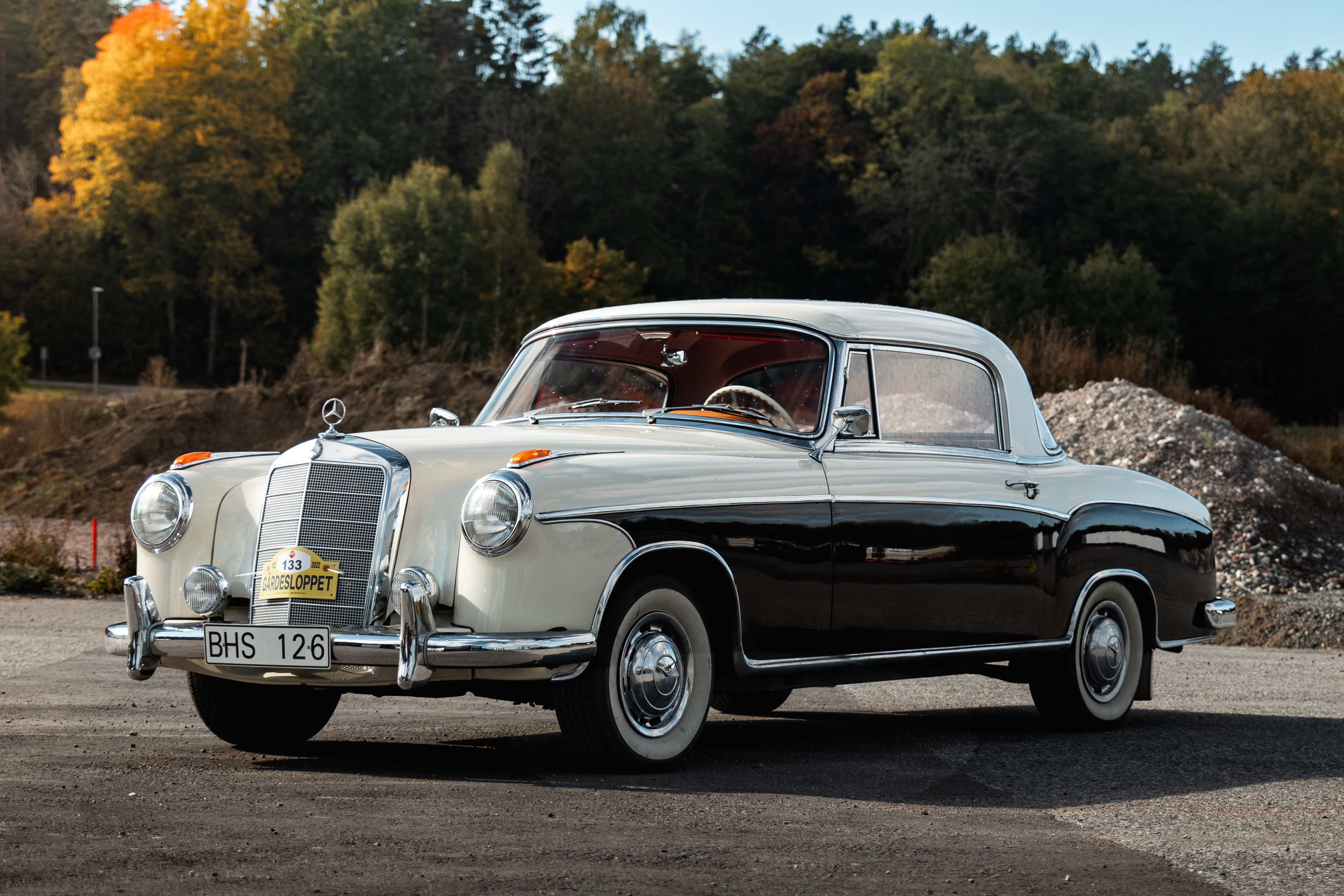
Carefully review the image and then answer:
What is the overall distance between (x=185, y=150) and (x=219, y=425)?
47962 mm

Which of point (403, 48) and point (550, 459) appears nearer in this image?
point (550, 459)

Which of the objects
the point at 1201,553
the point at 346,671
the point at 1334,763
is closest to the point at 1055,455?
the point at 1201,553

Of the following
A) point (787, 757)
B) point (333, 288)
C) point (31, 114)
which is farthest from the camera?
point (31, 114)

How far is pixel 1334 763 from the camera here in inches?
270

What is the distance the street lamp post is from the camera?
67.3m

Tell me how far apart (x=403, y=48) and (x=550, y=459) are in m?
79.1

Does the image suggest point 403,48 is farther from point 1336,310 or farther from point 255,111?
point 1336,310

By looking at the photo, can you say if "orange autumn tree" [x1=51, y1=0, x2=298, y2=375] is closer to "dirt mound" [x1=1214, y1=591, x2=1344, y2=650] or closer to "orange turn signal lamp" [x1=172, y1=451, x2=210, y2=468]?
"dirt mound" [x1=1214, y1=591, x2=1344, y2=650]

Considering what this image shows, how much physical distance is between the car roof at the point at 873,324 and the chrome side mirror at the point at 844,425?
1.43 feet

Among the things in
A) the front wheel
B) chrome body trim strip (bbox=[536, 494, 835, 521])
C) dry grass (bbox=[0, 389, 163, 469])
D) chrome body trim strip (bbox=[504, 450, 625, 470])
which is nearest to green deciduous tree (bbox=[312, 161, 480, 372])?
dry grass (bbox=[0, 389, 163, 469])

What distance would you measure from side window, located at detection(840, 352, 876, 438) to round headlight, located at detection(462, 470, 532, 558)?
6.45 feet

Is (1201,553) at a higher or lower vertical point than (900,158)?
lower

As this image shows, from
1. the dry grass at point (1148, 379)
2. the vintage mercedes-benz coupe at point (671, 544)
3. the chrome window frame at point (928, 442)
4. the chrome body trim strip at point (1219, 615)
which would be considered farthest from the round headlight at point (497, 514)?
→ the dry grass at point (1148, 379)

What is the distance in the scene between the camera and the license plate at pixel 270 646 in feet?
18.2
